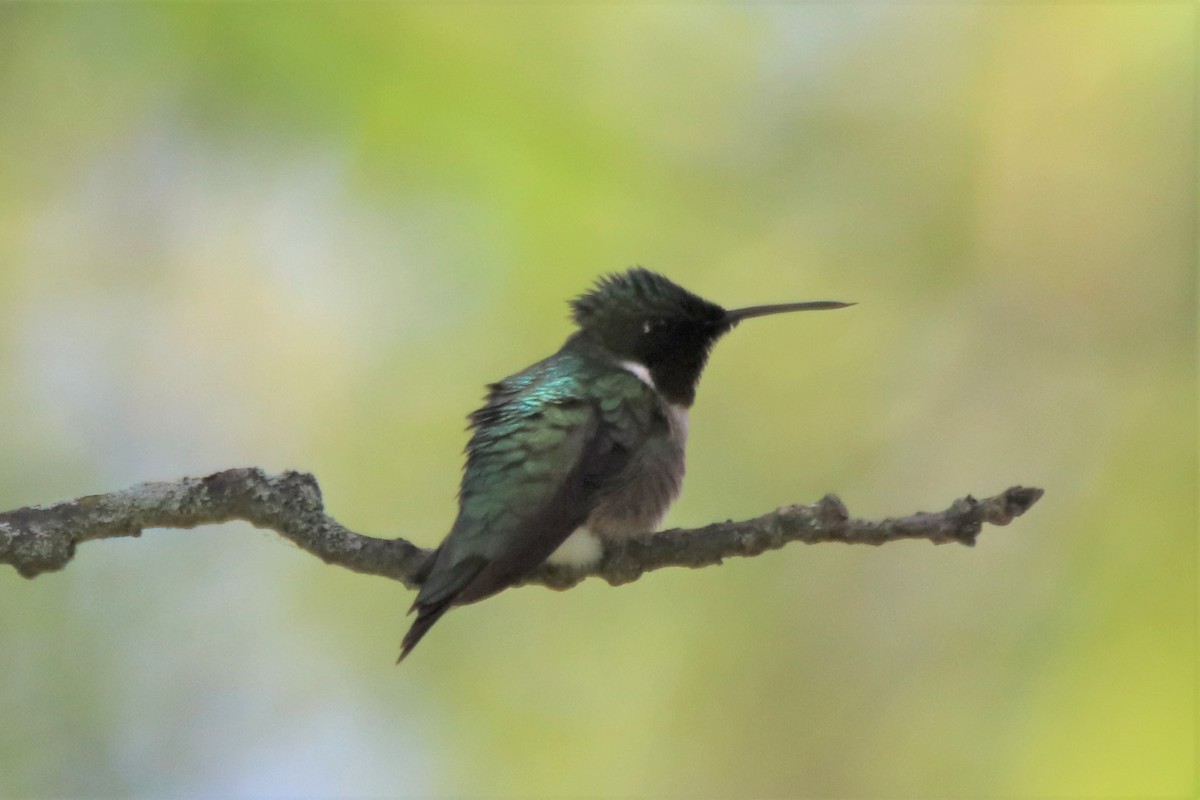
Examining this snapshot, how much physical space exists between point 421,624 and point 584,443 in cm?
137

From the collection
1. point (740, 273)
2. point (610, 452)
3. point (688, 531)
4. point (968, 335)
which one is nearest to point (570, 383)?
point (610, 452)

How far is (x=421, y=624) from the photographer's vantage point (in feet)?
14.6

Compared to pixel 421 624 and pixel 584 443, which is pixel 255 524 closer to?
pixel 421 624

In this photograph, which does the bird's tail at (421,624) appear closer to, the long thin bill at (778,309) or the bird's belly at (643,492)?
the bird's belly at (643,492)

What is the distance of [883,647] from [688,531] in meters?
4.40

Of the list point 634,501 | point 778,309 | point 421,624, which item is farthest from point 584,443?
point 778,309

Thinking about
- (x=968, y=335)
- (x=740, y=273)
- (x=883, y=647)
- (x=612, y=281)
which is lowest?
(x=883, y=647)

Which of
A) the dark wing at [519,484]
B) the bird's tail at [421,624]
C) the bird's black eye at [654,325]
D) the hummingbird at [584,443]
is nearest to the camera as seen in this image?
the bird's tail at [421,624]

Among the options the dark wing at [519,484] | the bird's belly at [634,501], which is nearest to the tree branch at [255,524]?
the dark wing at [519,484]

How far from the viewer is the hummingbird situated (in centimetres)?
489

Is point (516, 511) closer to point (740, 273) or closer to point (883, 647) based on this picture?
point (883, 647)

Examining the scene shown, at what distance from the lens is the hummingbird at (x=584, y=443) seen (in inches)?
193

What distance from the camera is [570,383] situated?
596 cm

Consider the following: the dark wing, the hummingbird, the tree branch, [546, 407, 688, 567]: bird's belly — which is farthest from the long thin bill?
the tree branch
